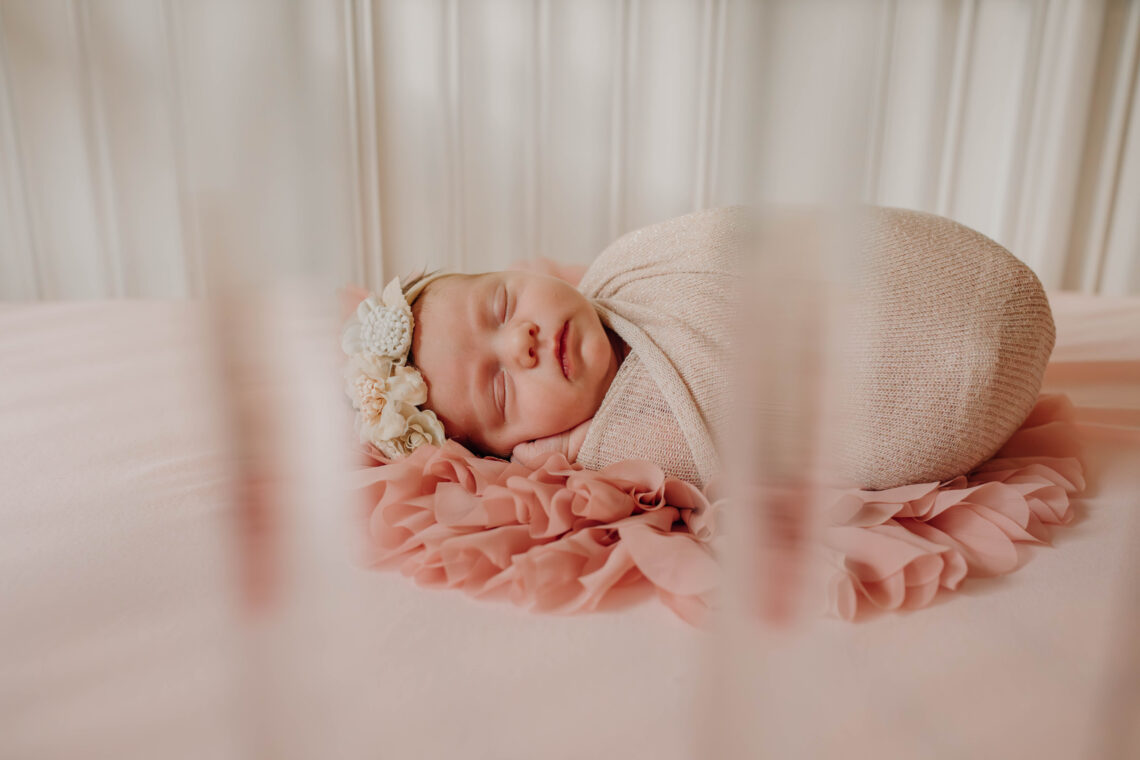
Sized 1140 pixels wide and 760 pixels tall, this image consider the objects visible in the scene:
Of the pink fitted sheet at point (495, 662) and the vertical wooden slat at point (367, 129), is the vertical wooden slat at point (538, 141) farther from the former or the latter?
the pink fitted sheet at point (495, 662)

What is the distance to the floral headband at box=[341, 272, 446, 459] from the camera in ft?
2.58

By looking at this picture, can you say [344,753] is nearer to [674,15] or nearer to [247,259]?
[247,259]

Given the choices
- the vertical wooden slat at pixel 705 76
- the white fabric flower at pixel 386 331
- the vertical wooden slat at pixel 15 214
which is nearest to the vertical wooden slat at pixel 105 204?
the vertical wooden slat at pixel 15 214

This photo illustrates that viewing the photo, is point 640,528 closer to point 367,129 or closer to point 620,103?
point 367,129

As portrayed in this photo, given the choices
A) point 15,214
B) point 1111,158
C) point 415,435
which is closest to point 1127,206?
point 1111,158

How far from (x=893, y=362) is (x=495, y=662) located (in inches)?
17.8

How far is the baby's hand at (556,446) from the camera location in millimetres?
815

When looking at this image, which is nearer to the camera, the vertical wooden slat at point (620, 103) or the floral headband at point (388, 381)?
the floral headband at point (388, 381)

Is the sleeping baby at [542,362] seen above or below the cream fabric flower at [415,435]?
above

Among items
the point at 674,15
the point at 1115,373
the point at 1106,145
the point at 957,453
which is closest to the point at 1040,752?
the point at 957,453

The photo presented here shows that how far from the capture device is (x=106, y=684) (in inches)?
16.4

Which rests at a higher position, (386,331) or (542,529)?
(386,331)

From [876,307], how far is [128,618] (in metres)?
0.63

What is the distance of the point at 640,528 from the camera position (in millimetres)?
600
